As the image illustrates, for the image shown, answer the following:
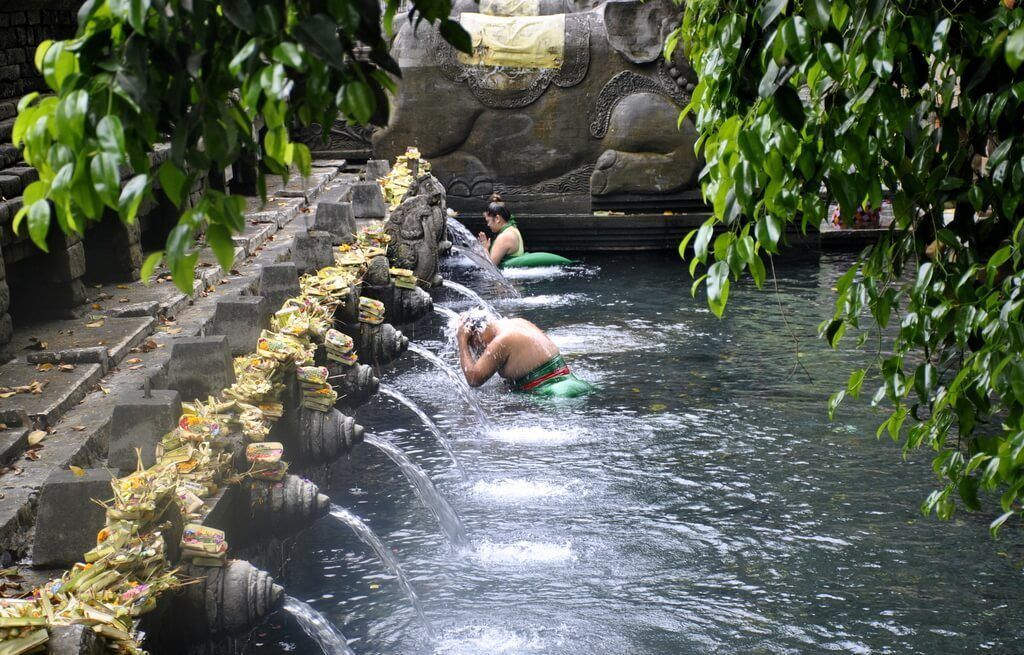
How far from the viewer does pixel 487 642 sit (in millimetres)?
5312

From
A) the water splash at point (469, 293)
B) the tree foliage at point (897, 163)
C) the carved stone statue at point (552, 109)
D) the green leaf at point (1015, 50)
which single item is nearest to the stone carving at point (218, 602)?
the tree foliage at point (897, 163)

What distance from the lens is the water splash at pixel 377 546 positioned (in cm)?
595

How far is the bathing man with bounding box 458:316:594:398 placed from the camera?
931cm

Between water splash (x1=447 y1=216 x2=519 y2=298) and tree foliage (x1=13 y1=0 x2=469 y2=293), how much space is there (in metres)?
12.0

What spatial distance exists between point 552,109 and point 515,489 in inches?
433

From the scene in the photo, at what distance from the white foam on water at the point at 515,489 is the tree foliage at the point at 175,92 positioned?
555cm

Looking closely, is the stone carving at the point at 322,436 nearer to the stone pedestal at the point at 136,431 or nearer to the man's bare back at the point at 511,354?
the stone pedestal at the point at 136,431

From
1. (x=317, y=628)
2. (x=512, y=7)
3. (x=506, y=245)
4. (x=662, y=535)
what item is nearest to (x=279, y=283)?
(x=317, y=628)

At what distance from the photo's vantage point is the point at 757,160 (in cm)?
245

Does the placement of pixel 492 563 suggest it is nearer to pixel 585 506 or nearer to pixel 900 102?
pixel 585 506

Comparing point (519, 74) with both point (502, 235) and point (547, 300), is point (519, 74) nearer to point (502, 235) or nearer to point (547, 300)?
point (502, 235)

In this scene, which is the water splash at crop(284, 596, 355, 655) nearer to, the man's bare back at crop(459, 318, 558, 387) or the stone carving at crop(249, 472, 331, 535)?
the stone carving at crop(249, 472, 331, 535)

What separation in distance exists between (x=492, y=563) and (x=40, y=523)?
2906 millimetres

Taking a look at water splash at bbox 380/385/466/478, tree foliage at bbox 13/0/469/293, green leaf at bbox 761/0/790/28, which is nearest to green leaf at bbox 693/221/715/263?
green leaf at bbox 761/0/790/28
